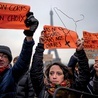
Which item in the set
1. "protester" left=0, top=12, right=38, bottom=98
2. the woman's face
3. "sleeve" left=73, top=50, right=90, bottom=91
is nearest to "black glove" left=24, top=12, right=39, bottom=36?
"protester" left=0, top=12, right=38, bottom=98

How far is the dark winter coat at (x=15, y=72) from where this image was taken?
3924 mm

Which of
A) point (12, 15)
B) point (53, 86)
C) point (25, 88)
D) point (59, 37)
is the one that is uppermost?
point (12, 15)

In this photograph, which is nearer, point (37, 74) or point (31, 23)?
point (31, 23)

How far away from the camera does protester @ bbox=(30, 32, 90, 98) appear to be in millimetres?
→ 4109

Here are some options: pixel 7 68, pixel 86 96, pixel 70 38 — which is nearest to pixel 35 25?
pixel 7 68

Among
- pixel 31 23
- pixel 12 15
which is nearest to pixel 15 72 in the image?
pixel 31 23

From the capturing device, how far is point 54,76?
4.14 m

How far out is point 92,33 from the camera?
912 centimetres

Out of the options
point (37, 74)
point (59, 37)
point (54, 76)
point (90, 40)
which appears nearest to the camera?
point (54, 76)

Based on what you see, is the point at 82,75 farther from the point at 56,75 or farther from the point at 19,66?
the point at 19,66

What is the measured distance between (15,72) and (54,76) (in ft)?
1.93

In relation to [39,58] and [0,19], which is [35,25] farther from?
[0,19]

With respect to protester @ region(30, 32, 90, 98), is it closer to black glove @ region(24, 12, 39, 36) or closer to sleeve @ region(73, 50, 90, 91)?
sleeve @ region(73, 50, 90, 91)

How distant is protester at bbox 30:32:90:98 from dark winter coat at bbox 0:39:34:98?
459 millimetres
